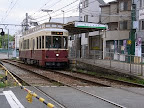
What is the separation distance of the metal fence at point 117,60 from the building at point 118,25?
45.3ft

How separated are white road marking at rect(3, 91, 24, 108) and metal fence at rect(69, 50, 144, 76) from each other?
9.19 m

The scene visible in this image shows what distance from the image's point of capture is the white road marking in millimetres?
8062

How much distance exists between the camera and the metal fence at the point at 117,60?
16953 millimetres

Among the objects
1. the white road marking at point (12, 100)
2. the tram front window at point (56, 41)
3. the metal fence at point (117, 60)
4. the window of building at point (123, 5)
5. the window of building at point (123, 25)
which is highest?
the window of building at point (123, 5)

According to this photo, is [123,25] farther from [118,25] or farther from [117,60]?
[117,60]

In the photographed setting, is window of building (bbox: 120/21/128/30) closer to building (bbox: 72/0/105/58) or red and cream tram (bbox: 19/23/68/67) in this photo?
building (bbox: 72/0/105/58)

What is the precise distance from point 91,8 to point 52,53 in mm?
27526

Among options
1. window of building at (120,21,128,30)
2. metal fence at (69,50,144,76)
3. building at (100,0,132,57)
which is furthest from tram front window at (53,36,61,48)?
window of building at (120,21,128,30)

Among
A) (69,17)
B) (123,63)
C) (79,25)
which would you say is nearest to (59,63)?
(79,25)

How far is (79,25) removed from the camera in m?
21.0

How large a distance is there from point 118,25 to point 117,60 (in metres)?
21.2

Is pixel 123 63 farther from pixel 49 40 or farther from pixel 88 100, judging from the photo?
pixel 88 100

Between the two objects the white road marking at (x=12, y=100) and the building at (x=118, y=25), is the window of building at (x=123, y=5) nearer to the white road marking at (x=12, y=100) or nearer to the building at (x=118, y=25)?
the building at (x=118, y=25)

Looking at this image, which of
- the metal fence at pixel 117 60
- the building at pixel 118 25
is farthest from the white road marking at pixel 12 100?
the building at pixel 118 25
